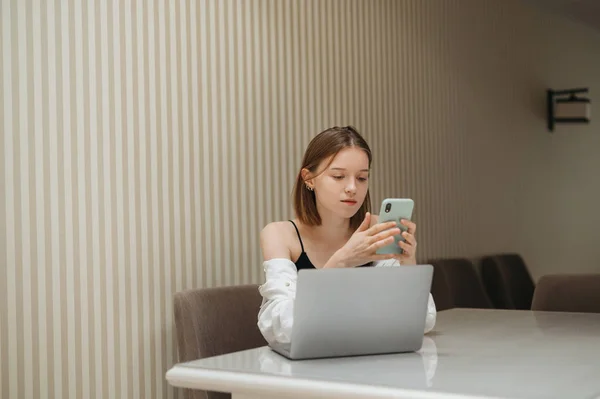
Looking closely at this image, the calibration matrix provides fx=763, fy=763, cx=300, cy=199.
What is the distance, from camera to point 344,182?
235 centimetres

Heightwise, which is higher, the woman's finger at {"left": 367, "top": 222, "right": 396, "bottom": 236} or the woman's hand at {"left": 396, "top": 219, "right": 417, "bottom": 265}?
the woman's finger at {"left": 367, "top": 222, "right": 396, "bottom": 236}

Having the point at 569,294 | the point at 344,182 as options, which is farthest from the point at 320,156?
the point at 569,294

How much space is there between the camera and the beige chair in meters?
2.87

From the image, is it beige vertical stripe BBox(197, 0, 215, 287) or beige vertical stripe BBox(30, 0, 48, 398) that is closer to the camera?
beige vertical stripe BBox(30, 0, 48, 398)

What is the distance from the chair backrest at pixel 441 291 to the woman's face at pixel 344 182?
2.28 metres

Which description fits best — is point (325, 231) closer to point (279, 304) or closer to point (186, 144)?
point (279, 304)

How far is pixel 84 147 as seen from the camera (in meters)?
2.84

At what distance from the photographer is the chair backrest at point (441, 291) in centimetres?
454

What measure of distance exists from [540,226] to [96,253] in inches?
190

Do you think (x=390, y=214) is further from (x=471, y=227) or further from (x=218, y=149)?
(x=471, y=227)

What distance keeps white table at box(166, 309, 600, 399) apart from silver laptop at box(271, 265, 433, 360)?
3 cm

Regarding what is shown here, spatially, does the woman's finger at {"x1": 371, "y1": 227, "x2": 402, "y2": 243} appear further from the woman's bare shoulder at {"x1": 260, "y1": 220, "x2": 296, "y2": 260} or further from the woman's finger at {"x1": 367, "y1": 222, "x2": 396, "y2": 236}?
the woman's bare shoulder at {"x1": 260, "y1": 220, "x2": 296, "y2": 260}

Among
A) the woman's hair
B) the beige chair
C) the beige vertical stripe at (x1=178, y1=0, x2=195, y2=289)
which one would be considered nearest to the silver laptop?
the woman's hair

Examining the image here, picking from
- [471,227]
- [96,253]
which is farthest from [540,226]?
[96,253]
